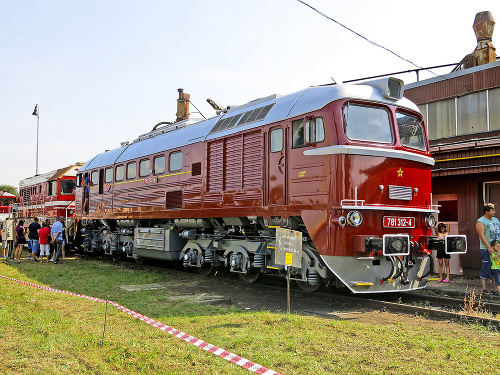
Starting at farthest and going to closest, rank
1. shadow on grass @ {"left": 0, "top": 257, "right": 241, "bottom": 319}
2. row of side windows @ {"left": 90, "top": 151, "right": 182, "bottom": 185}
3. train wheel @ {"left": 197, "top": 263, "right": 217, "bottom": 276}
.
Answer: row of side windows @ {"left": 90, "top": 151, "right": 182, "bottom": 185} → train wheel @ {"left": 197, "top": 263, "right": 217, "bottom": 276} → shadow on grass @ {"left": 0, "top": 257, "right": 241, "bottom": 319}

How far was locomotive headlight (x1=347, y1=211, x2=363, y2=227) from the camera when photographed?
26.2 feet

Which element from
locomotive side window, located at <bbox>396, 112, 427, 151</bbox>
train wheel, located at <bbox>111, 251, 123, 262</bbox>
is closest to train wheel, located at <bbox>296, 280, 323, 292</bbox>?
locomotive side window, located at <bbox>396, 112, 427, 151</bbox>

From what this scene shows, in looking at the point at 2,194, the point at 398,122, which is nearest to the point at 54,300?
the point at 398,122

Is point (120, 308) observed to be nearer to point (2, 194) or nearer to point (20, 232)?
point (20, 232)

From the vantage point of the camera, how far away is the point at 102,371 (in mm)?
4930

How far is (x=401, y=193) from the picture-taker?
28.5 feet

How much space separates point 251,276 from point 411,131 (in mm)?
4986

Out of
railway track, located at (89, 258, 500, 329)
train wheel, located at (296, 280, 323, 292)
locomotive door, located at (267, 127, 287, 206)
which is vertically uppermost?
locomotive door, located at (267, 127, 287, 206)

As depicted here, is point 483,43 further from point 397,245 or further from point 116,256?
point 116,256

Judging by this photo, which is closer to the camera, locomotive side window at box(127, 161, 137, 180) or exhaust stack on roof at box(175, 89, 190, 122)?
locomotive side window at box(127, 161, 137, 180)

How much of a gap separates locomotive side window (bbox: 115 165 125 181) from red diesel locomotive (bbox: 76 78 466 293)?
3.94 metres

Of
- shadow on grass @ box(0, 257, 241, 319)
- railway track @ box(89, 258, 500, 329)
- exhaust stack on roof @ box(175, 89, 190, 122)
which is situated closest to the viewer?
railway track @ box(89, 258, 500, 329)

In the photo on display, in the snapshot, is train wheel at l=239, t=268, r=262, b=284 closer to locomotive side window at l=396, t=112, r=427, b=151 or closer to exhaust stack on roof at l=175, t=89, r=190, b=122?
locomotive side window at l=396, t=112, r=427, b=151

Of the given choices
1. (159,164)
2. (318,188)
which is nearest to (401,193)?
(318,188)
